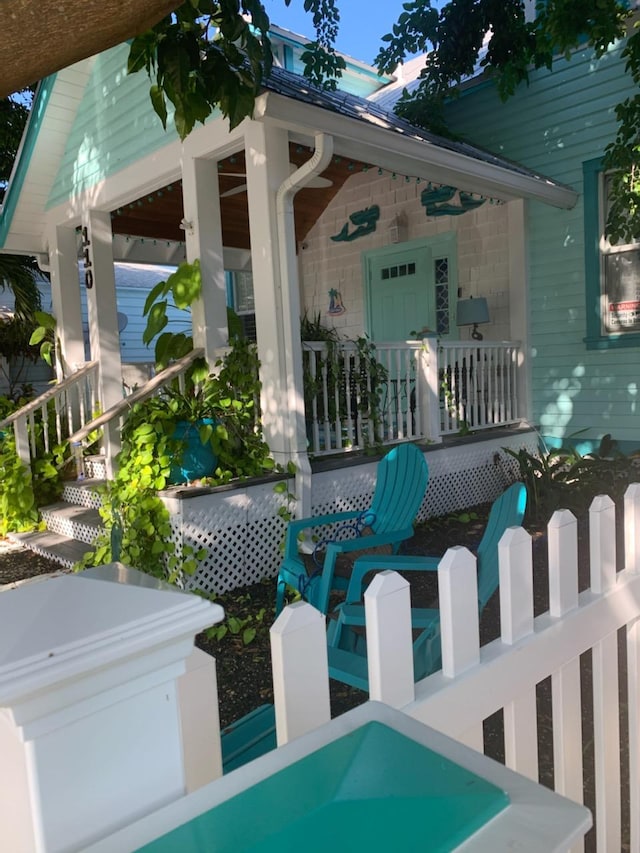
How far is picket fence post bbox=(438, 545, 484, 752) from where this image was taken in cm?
137

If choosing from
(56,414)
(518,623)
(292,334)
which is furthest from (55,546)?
(518,623)

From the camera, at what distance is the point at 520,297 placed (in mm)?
7391

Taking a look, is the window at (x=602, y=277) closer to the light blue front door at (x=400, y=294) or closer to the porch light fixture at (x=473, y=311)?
the porch light fixture at (x=473, y=311)

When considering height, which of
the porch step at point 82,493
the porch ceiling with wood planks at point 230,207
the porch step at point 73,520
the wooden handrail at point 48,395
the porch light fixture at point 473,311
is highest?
the porch ceiling with wood planks at point 230,207

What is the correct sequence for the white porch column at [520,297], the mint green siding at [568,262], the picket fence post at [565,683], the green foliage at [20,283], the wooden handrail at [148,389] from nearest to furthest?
the picket fence post at [565,683] < the wooden handrail at [148,389] < the mint green siding at [568,262] < the white porch column at [520,297] < the green foliage at [20,283]

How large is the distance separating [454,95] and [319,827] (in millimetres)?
8368

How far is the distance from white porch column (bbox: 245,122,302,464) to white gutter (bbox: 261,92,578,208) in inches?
11.3

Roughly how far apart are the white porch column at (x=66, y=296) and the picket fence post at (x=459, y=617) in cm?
689

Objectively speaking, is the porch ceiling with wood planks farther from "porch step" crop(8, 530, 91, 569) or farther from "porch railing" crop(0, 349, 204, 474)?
"porch step" crop(8, 530, 91, 569)

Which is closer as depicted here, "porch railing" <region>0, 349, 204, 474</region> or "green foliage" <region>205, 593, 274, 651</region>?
"green foliage" <region>205, 593, 274, 651</region>

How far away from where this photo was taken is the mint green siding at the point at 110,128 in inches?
227

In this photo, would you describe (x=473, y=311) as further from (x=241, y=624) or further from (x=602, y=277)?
(x=241, y=624)

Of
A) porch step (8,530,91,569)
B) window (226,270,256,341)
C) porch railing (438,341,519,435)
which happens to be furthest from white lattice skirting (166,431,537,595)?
window (226,270,256,341)

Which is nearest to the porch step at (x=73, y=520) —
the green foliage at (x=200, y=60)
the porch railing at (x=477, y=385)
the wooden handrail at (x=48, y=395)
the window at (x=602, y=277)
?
the wooden handrail at (x=48, y=395)
